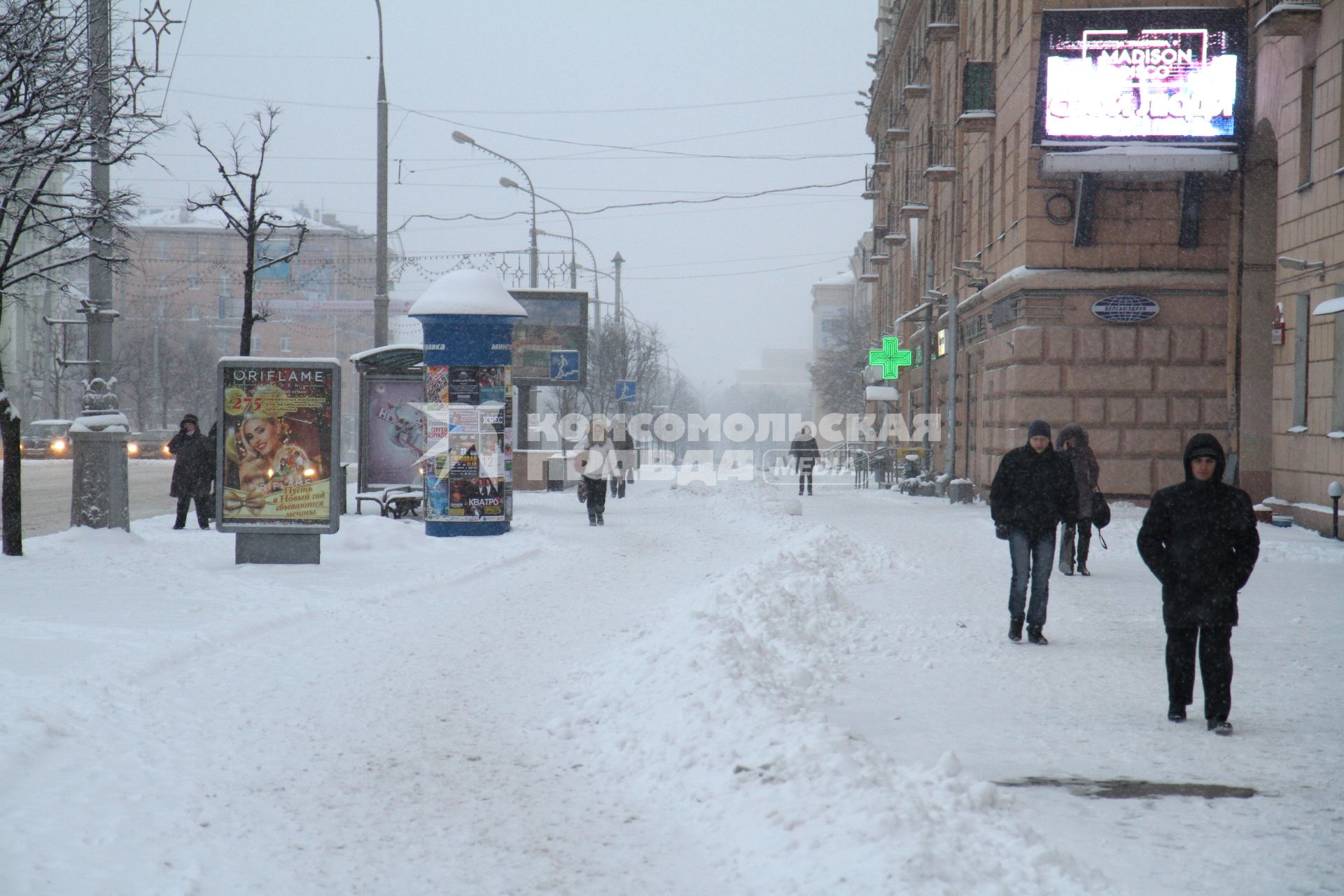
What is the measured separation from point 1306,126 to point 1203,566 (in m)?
14.6

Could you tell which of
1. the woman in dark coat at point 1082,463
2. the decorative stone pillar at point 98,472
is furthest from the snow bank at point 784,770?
the decorative stone pillar at point 98,472

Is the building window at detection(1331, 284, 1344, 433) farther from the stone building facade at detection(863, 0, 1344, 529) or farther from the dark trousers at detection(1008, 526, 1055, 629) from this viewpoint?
the dark trousers at detection(1008, 526, 1055, 629)

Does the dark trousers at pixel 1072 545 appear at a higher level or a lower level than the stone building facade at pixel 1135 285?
lower

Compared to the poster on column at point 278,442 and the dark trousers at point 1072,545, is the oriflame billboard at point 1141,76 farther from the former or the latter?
the poster on column at point 278,442

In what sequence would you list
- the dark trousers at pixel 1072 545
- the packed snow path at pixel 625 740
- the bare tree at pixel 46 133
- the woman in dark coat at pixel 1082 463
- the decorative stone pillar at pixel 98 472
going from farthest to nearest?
the decorative stone pillar at pixel 98 472 < the dark trousers at pixel 1072 545 < the woman in dark coat at pixel 1082 463 < the bare tree at pixel 46 133 < the packed snow path at pixel 625 740

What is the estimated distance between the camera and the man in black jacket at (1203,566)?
6727 millimetres

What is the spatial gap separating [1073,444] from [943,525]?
8.33 m

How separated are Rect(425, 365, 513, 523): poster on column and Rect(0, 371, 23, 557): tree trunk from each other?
19.3 ft

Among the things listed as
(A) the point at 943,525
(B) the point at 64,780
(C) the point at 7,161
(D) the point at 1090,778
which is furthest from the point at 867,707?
(A) the point at 943,525

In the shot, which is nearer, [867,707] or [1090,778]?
[1090,778]

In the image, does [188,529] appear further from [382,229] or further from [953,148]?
[953,148]

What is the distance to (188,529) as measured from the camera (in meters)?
17.2

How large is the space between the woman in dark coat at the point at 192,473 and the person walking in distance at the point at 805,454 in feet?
55.0

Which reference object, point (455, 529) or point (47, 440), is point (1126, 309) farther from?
A: point (47, 440)
